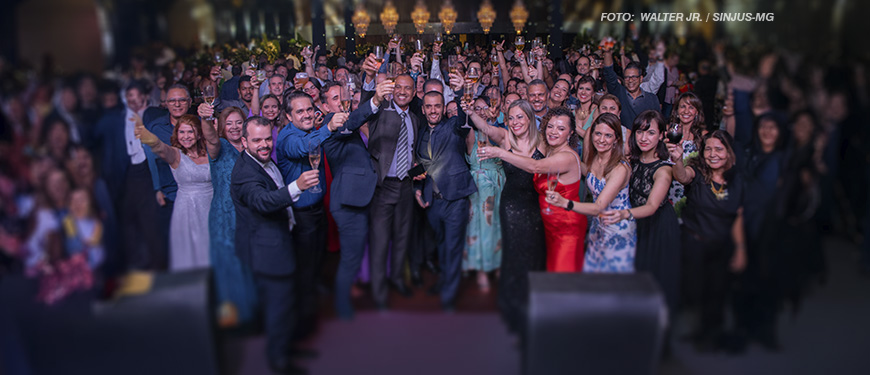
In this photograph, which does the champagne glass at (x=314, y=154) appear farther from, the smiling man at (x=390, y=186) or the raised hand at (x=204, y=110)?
the raised hand at (x=204, y=110)

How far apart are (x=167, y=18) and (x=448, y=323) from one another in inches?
80.1

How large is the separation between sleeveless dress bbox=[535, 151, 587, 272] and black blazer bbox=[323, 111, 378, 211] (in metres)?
1.01

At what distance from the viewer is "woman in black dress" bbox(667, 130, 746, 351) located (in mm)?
2564

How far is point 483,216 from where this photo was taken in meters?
2.96

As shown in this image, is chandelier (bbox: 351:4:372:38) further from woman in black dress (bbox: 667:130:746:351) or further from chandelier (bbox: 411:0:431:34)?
woman in black dress (bbox: 667:130:746:351)

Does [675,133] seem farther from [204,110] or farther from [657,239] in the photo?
[204,110]

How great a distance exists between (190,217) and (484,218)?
158 cm

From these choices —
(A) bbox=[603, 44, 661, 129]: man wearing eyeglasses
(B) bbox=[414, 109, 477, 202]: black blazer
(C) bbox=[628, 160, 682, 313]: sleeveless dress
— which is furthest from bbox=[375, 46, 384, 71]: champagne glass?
(C) bbox=[628, 160, 682, 313]: sleeveless dress

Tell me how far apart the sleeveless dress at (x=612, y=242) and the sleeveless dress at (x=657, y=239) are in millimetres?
60

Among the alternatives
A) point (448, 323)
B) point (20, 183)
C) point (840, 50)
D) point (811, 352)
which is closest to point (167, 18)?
point (20, 183)

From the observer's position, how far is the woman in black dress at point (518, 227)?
2.65 m

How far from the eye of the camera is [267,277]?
2613 millimetres

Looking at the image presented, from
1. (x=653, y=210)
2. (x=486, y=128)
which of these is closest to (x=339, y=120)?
(x=486, y=128)

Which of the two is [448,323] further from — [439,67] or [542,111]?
[542,111]
